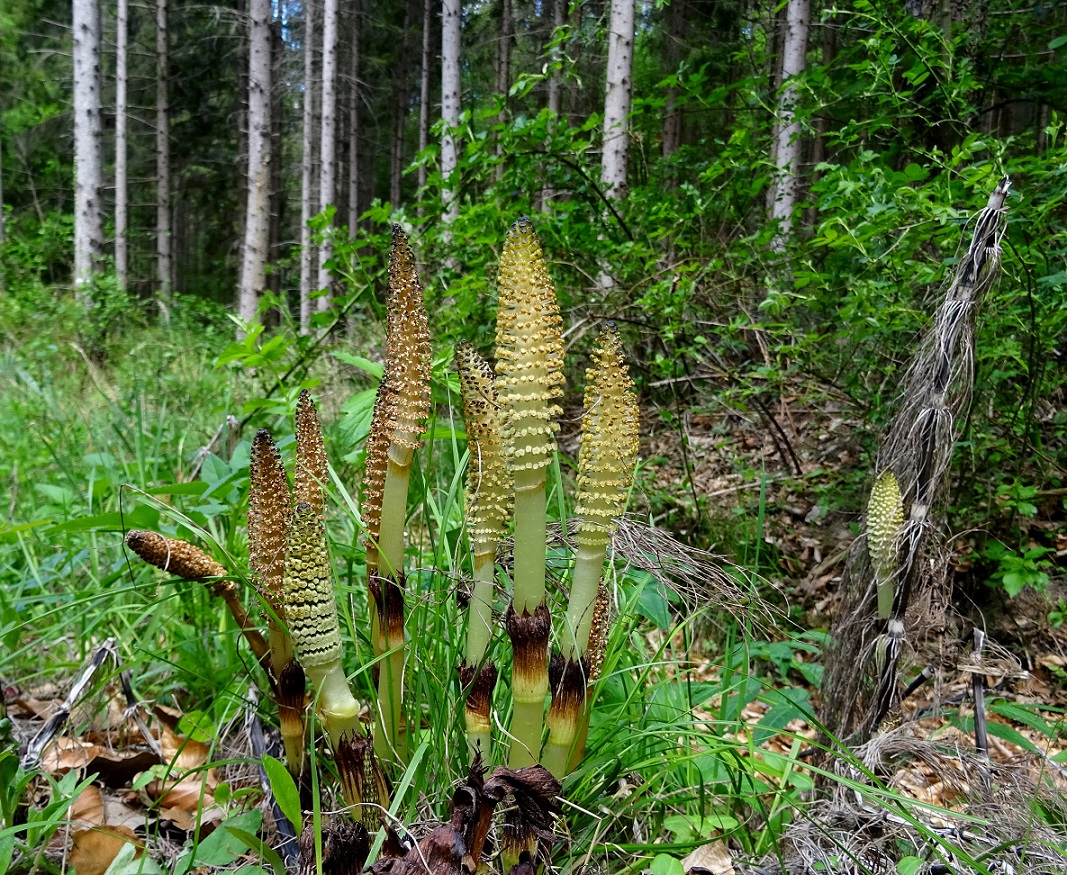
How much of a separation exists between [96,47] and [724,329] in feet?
48.1

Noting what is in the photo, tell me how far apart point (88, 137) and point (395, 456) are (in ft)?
51.8

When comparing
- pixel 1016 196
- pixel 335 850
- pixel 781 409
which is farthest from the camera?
pixel 781 409

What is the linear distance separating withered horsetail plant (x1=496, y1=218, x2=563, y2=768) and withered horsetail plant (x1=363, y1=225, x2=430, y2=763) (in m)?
0.18

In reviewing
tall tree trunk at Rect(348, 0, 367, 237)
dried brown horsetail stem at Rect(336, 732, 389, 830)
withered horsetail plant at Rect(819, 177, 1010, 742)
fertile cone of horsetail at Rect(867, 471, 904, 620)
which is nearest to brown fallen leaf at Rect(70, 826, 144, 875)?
dried brown horsetail stem at Rect(336, 732, 389, 830)

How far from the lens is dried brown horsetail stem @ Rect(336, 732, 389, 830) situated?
1183 mm

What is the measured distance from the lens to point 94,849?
1.53 metres

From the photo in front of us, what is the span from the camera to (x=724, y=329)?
431 centimetres

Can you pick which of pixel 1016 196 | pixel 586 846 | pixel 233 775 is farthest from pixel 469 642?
pixel 1016 196

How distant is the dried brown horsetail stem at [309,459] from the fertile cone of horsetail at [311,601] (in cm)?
13

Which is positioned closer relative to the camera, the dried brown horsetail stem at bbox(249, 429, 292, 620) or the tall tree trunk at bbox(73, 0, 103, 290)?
the dried brown horsetail stem at bbox(249, 429, 292, 620)

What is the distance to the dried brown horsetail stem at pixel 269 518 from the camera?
123cm

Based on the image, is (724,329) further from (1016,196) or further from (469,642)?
(469,642)

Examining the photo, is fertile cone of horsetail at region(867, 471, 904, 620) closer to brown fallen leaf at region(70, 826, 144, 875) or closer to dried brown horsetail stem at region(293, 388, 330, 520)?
dried brown horsetail stem at region(293, 388, 330, 520)

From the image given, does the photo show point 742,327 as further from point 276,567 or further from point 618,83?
point 618,83
